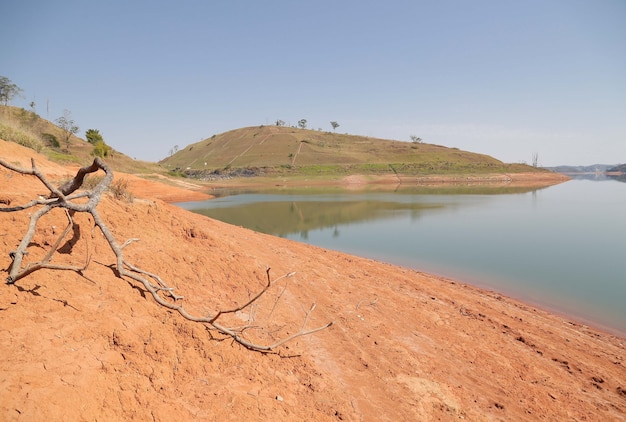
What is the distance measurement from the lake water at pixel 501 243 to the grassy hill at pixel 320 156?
53375mm

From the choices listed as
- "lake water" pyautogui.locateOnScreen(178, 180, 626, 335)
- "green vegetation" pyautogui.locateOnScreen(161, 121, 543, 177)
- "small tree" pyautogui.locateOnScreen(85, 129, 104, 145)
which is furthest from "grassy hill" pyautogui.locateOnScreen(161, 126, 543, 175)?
"lake water" pyautogui.locateOnScreen(178, 180, 626, 335)

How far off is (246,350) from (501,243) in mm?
17091

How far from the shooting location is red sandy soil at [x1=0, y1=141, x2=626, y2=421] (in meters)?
2.50

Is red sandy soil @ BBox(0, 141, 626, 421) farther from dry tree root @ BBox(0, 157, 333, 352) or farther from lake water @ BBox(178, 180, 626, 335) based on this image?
lake water @ BBox(178, 180, 626, 335)

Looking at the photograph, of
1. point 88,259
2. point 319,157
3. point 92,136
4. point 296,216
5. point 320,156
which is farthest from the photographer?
point 320,156

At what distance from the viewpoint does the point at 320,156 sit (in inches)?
3750

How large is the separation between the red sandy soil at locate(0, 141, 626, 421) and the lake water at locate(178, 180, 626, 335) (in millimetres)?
3174

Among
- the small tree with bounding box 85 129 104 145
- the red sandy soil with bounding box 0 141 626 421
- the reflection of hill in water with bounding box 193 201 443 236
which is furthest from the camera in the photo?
the small tree with bounding box 85 129 104 145

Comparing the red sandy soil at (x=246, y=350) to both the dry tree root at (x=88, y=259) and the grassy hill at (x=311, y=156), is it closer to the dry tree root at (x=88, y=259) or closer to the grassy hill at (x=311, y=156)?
the dry tree root at (x=88, y=259)

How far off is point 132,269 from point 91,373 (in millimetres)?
1487

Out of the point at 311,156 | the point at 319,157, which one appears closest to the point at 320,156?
the point at 319,157

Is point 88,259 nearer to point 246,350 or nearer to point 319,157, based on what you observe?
point 246,350

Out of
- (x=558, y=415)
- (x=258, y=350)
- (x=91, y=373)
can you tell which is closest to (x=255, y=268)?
(x=258, y=350)

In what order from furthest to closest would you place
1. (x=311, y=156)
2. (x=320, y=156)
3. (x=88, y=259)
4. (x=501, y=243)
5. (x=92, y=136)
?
(x=311, y=156)
(x=320, y=156)
(x=92, y=136)
(x=501, y=243)
(x=88, y=259)
